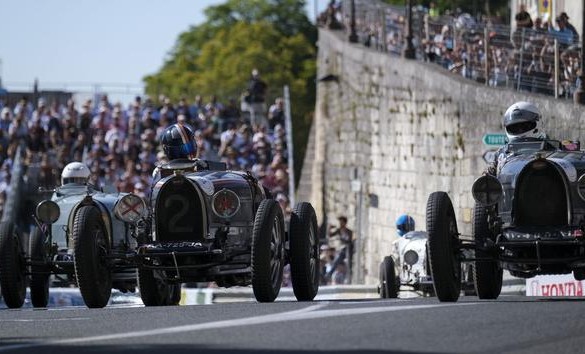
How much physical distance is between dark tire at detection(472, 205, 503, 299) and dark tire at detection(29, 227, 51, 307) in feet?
22.2

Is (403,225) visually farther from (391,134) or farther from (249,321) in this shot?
(249,321)

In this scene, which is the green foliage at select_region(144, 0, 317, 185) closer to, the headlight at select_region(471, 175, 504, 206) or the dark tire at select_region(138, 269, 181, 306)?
the dark tire at select_region(138, 269, 181, 306)

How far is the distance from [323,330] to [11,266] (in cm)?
920

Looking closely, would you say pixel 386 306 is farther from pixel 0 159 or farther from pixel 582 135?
pixel 0 159

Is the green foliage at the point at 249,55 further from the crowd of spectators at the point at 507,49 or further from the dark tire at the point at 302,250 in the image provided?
the dark tire at the point at 302,250

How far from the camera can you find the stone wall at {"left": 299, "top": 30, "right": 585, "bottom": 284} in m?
35.7

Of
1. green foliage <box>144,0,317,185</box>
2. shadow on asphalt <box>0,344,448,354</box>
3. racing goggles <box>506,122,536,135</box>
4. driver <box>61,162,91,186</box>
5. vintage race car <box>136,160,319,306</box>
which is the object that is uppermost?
green foliage <box>144,0,317,185</box>

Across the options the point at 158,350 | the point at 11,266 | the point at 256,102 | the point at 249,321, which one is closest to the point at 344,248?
the point at 256,102

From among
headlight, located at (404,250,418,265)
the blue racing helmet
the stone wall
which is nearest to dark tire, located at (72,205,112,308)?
headlight, located at (404,250,418,265)

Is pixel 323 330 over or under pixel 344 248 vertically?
under

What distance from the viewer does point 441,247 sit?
16109 mm

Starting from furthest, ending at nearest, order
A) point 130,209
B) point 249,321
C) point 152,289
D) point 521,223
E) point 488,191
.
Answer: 1. point 152,289
2. point 130,209
3. point 521,223
4. point 488,191
5. point 249,321

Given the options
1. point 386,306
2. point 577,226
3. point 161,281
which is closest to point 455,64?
point 161,281

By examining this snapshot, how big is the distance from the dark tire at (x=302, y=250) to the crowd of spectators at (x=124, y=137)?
1018 inches
